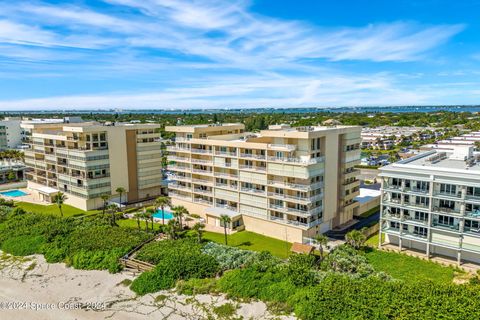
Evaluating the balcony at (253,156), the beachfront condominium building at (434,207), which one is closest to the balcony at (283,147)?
the balcony at (253,156)

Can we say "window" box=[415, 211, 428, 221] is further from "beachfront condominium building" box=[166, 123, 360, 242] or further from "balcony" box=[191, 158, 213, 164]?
"balcony" box=[191, 158, 213, 164]

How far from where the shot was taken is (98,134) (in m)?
76.6

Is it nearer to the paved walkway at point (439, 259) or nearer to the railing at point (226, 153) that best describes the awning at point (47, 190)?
the railing at point (226, 153)

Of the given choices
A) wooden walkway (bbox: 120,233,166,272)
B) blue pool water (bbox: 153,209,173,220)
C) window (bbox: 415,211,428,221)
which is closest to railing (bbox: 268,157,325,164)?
window (bbox: 415,211,428,221)

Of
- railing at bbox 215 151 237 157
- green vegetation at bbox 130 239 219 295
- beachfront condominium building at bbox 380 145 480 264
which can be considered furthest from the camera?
railing at bbox 215 151 237 157

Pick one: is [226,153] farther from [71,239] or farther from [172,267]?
[71,239]

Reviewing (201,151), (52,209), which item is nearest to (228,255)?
(201,151)

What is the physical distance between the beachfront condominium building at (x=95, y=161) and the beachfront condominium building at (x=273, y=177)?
12627 millimetres

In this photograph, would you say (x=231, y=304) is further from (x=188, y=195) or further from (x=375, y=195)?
(x=375, y=195)

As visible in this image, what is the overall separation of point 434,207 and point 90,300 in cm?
4407

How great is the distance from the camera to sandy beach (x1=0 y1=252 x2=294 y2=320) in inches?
1539

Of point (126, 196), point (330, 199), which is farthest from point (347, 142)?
point (126, 196)

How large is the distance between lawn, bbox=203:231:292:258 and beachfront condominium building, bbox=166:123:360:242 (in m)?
1.34

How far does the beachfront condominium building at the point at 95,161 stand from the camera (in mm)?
76438
